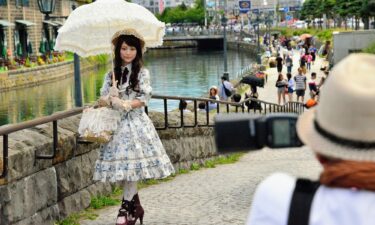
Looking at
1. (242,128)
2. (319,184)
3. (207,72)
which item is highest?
(242,128)

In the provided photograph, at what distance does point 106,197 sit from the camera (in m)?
7.40

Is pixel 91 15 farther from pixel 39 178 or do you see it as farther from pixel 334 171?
pixel 334 171

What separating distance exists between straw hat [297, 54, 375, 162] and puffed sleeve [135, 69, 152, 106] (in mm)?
3926

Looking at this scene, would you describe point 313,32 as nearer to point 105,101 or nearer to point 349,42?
point 349,42

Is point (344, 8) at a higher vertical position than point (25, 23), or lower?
higher

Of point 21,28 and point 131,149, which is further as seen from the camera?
point 21,28

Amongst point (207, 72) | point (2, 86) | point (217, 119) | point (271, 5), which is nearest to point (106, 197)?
point (217, 119)

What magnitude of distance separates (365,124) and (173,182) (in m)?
6.94

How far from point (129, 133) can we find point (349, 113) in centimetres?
409

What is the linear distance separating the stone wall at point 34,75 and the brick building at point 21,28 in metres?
2.70

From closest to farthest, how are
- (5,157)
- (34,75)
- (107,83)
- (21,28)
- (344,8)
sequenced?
1. (5,157)
2. (107,83)
3. (34,75)
4. (21,28)
5. (344,8)

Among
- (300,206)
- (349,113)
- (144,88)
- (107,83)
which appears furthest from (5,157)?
(349,113)

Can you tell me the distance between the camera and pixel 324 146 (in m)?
1.92

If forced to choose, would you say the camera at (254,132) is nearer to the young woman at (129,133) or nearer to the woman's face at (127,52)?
the young woman at (129,133)
